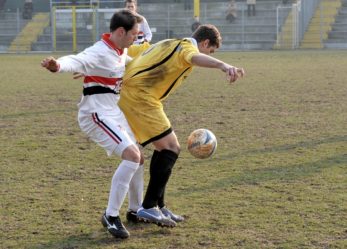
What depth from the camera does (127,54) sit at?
6023 mm

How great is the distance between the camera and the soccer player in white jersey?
531cm

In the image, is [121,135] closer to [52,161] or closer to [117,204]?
[117,204]

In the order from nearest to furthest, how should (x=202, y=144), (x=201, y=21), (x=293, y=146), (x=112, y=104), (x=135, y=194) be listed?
(x=112, y=104) → (x=135, y=194) → (x=202, y=144) → (x=293, y=146) → (x=201, y=21)

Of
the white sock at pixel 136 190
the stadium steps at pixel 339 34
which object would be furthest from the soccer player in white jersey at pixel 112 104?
the stadium steps at pixel 339 34

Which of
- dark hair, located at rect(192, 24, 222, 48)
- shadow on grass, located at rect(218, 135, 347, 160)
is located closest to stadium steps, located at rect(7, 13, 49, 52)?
shadow on grass, located at rect(218, 135, 347, 160)

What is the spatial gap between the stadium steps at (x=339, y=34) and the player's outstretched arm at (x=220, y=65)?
111ft

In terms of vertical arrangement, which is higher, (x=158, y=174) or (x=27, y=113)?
(x=158, y=174)

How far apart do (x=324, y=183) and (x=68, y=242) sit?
9.19 feet

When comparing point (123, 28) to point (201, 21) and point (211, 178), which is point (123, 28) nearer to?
point (211, 178)

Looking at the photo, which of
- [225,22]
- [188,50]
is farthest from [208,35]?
[225,22]

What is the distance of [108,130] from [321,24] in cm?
3414

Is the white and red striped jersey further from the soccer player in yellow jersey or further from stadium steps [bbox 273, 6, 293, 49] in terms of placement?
stadium steps [bbox 273, 6, 293, 49]

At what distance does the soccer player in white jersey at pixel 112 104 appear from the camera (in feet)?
17.4

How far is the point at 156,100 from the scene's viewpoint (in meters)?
5.64
